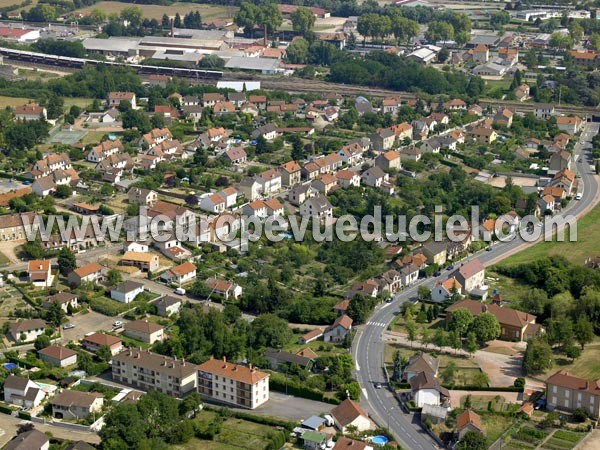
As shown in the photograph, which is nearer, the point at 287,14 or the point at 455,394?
the point at 455,394

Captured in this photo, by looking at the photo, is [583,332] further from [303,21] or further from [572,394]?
[303,21]

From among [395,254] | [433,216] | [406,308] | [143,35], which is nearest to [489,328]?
[406,308]

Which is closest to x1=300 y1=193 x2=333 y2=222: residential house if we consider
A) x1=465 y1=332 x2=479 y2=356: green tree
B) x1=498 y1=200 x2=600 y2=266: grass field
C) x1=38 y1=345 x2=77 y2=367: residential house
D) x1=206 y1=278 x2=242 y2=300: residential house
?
x1=206 y1=278 x2=242 y2=300: residential house

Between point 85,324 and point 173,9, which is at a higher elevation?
point 173,9

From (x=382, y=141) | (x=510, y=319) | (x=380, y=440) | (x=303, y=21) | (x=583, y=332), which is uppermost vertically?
(x=303, y=21)

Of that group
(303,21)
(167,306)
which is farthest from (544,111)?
(167,306)

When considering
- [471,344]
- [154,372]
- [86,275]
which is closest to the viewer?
[154,372]

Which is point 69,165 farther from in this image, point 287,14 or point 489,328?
point 287,14
